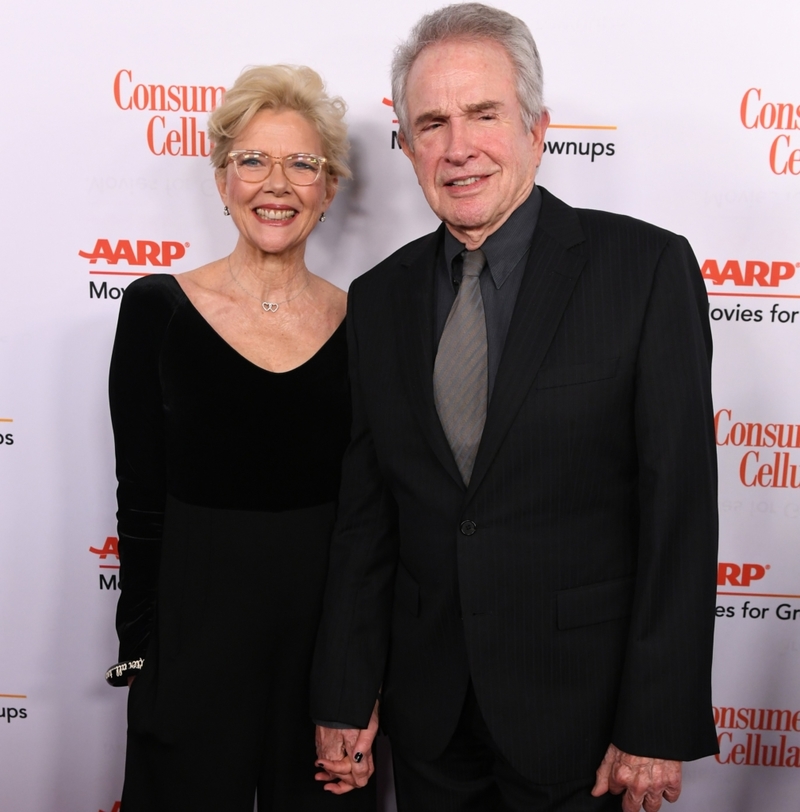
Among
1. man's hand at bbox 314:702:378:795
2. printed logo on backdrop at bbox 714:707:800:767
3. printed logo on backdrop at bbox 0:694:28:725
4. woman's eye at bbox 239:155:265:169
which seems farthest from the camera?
printed logo on backdrop at bbox 0:694:28:725

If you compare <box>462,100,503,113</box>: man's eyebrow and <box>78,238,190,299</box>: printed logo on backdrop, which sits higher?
<box>462,100,503,113</box>: man's eyebrow

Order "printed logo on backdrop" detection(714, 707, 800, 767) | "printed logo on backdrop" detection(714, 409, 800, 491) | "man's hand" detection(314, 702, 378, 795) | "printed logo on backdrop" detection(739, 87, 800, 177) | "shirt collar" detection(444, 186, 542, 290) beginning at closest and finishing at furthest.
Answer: "shirt collar" detection(444, 186, 542, 290), "man's hand" detection(314, 702, 378, 795), "printed logo on backdrop" detection(739, 87, 800, 177), "printed logo on backdrop" detection(714, 409, 800, 491), "printed logo on backdrop" detection(714, 707, 800, 767)

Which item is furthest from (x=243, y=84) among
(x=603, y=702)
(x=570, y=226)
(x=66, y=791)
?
(x=66, y=791)

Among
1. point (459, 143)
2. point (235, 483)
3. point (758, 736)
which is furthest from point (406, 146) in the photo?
point (758, 736)

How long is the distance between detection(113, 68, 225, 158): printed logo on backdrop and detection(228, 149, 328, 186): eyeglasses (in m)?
0.36

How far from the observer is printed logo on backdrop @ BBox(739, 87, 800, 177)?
1.77m

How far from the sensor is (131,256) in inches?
76.9

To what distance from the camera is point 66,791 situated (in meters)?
2.18

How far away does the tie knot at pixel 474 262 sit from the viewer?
128cm

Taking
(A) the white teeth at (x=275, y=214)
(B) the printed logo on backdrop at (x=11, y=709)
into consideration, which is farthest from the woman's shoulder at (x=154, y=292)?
(B) the printed logo on backdrop at (x=11, y=709)

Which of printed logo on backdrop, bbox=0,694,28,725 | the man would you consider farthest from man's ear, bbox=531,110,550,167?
printed logo on backdrop, bbox=0,694,28,725

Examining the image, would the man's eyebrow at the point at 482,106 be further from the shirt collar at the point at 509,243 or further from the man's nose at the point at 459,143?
the shirt collar at the point at 509,243

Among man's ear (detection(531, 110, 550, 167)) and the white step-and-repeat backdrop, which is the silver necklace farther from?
man's ear (detection(531, 110, 550, 167))

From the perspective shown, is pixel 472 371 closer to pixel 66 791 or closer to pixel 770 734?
pixel 770 734
